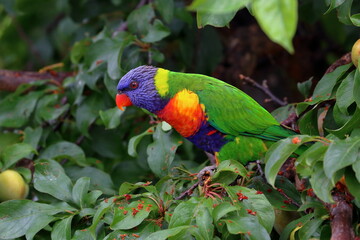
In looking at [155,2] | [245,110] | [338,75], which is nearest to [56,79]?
[155,2]

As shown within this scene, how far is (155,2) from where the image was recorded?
2908 millimetres

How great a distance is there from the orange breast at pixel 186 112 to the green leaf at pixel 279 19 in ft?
4.11

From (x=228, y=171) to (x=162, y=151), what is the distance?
47 cm

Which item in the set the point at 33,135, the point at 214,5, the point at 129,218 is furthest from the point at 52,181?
the point at 214,5

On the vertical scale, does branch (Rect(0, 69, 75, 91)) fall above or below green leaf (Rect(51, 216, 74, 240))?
below

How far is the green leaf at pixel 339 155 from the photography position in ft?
4.42

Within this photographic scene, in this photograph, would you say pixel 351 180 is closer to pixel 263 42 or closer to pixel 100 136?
pixel 100 136

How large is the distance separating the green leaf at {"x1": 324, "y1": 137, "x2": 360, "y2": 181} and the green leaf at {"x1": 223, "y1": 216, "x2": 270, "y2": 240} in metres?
0.28

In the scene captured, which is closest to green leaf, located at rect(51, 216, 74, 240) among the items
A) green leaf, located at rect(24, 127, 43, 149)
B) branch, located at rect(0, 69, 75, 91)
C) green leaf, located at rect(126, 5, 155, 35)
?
green leaf, located at rect(24, 127, 43, 149)

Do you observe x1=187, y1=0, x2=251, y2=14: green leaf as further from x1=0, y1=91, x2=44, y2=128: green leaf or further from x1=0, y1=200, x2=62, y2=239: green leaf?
x1=0, y1=91, x2=44, y2=128: green leaf

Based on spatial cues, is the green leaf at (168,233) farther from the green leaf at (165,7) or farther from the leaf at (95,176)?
the green leaf at (165,7)

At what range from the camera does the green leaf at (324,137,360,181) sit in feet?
4.42

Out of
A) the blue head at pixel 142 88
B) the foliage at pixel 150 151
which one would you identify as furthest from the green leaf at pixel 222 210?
the blue head at pixel 142 88

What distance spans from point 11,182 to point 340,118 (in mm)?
1261
